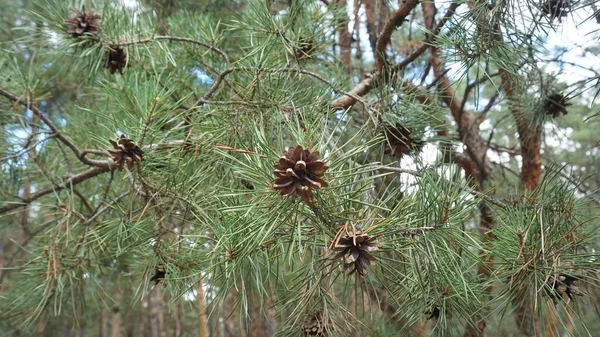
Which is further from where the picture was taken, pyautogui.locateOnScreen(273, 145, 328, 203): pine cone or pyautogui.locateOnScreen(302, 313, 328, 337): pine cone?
pyautogui.locateOnScreen(302, 313, 328, 337): pine cone

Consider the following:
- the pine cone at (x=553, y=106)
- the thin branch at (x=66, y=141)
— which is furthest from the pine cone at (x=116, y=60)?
the pine cone at (x=553, y=106)

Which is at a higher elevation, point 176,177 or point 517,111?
point 517,111

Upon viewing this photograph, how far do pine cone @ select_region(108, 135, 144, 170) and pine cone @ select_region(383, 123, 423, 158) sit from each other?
38cm

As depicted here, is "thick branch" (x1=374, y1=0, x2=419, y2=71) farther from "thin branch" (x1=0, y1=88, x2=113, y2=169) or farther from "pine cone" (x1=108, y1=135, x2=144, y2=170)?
"thin branch" (x1=0, y1=88, x2=113, y2=169)

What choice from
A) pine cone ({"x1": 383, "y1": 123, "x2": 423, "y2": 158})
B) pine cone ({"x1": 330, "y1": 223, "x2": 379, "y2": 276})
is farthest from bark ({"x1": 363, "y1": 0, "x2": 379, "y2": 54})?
pine cone ({"x1": 330, "y1": 223, "x2": 379, "y2": 276})

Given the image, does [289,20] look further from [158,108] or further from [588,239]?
[588,239]

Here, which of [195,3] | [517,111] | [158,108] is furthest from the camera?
[195,3]

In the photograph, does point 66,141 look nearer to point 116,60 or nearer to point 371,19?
point 116,60

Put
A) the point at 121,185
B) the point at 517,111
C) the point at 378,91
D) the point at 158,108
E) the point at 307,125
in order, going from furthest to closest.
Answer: the point at 517,111 < the point at 121,185 < the point at 378,91 < the point at 158,108 < the point at 307,125

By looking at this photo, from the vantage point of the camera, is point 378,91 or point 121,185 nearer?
point 378,91

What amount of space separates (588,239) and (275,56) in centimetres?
57

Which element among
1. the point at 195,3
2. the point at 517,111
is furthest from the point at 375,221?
the point at 195,3

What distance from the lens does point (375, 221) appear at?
54 centimetres

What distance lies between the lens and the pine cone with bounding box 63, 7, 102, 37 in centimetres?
89
